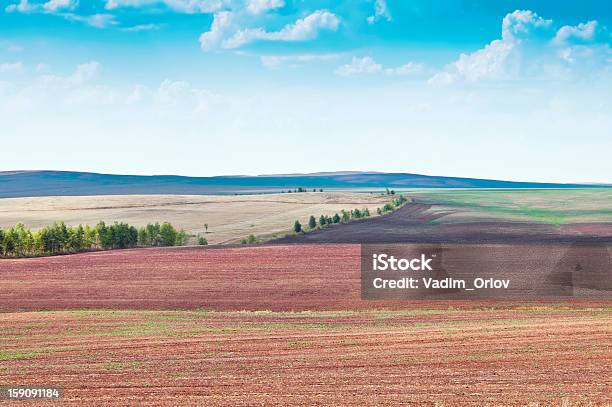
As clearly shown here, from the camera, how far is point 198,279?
172ft

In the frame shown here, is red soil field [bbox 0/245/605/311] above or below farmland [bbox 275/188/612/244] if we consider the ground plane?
below

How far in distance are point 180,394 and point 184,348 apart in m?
7.00

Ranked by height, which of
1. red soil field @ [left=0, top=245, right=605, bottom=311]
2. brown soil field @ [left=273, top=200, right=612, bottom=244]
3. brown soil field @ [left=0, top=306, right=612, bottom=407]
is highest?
brown soil field @ [left=0, top=306, right=612, bottom=407]

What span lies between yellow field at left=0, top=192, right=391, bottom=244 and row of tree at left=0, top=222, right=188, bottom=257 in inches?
225

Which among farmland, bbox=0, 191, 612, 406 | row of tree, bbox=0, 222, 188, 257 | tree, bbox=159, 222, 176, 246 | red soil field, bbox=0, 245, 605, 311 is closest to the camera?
farmland, bbox=0, 191, 612, 406

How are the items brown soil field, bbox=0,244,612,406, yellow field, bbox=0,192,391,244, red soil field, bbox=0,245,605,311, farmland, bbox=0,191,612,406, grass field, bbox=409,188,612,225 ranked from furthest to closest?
grass field, bbox=409,188,612,225, yellow field, bbox=0,192,391,244, red soil field, bbox=0,245,605,311, farmland, bbox=0,191,612,406, brown soil field, bbox=0,244,612,406

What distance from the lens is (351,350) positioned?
24.3 m

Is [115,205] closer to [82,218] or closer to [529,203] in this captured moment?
[82,218]

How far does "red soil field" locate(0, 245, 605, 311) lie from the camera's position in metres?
43.0

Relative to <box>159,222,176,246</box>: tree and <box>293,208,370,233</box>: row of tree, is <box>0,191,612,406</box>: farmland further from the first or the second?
<box>293,208,370,233</box>: row of tree

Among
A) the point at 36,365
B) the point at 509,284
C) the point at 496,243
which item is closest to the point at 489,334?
the point at 36,365

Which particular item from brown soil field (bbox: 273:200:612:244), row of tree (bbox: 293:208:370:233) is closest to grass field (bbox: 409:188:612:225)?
brown soil field (bbox: 273:200:612:244)

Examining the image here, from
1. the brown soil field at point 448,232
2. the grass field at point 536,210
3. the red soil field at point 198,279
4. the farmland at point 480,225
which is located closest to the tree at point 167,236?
the brown soil field at point 448,232

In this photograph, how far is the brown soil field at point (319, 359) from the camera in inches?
709
